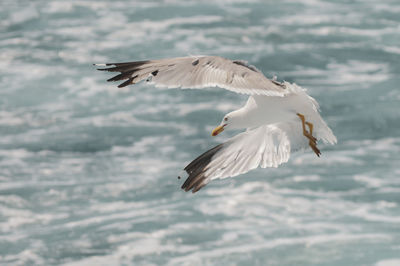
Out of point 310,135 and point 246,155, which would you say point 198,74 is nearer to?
point 310,135

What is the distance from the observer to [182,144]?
43.7m

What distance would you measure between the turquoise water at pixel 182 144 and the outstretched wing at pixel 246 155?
22.7 meters

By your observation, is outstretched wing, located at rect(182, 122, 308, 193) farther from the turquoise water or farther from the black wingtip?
the turquoise water

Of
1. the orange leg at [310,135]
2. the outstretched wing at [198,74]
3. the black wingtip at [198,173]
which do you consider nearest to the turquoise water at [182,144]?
the black wingtip at [198,173]

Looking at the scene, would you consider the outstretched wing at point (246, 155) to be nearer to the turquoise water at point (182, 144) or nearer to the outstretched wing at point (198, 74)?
the outstretched wing at point (198, 74)

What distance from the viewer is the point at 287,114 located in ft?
42.8

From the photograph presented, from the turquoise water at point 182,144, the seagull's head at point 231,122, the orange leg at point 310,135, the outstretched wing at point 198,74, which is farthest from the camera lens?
the turquoise water at point 182,144

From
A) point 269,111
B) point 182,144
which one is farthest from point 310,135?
point 182,144

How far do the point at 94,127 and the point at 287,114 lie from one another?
3144 cm

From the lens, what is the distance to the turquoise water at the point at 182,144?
39188mm

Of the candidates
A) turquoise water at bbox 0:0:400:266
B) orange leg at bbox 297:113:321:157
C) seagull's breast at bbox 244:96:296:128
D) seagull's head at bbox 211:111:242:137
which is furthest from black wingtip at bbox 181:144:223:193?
turquoise water at bbox 0:0:400:266

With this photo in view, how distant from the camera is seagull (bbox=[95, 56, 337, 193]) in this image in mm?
11203

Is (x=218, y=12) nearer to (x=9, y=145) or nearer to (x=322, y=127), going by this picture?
(x=9, y=145)

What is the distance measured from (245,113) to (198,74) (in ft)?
7.32
